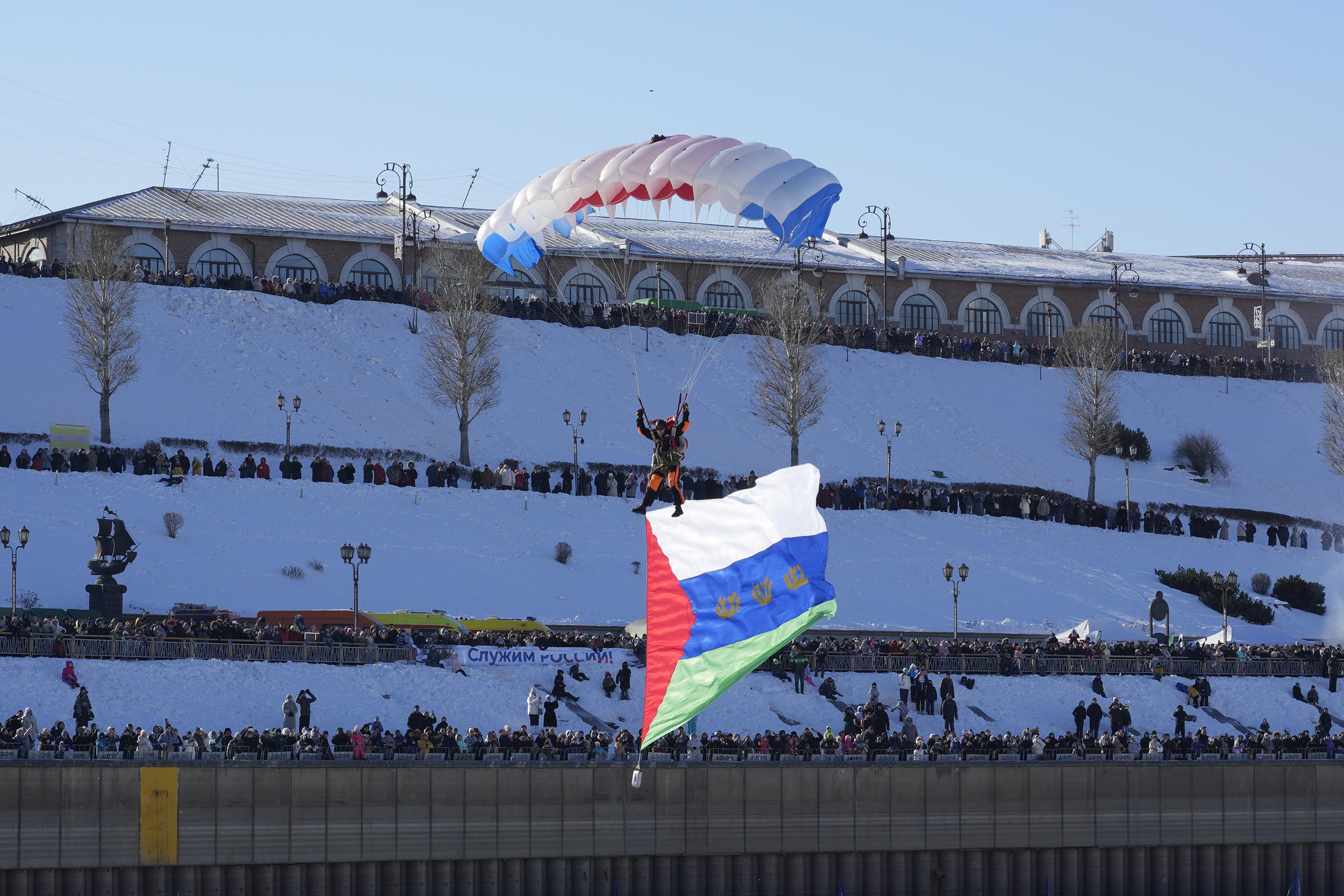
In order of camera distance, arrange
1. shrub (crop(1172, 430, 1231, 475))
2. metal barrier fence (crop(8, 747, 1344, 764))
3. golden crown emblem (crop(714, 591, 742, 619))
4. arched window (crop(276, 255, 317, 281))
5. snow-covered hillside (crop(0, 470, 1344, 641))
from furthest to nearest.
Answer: arched window (crop(276, 255, 317, 281)) < shrub (crop(1172, 430, 1231, 475)) < snow-covered hillside (crop(0, 470, 1344, 641)) < metal barrier fence (crop(8, 747, 1344, 764)) < golden crown emblem (crop(714, 591, 742, 619))

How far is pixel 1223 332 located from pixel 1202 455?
1693cm

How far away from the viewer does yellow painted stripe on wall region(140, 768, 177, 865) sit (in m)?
26.0

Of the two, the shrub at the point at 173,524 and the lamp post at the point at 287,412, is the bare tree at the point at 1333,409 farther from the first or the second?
the shrub at the point at 173,524

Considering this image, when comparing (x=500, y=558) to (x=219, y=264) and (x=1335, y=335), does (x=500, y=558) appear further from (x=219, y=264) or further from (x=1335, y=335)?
(x=1335, y=335)

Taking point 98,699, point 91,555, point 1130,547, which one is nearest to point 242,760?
point 98,699

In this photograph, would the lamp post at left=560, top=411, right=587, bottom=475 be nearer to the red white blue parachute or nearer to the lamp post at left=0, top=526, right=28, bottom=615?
the lamp post at left=0, top=526, right=28, bottom=615

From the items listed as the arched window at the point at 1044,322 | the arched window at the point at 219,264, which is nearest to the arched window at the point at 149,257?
the arched window at the point at 219,264

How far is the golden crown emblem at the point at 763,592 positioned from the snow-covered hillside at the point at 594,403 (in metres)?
32.4

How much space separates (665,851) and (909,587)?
737 inches

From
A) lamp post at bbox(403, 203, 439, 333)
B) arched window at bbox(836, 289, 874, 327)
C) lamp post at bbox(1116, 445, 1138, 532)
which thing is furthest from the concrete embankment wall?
arched window at bbox(836, 289, 874, 327)

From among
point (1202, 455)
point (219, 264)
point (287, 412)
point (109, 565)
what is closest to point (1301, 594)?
point (1202, 455)

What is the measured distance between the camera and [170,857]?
26.1m

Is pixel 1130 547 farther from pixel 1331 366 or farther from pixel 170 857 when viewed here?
pixel 170 857

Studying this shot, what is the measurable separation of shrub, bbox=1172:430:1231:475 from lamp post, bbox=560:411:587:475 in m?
20.4
